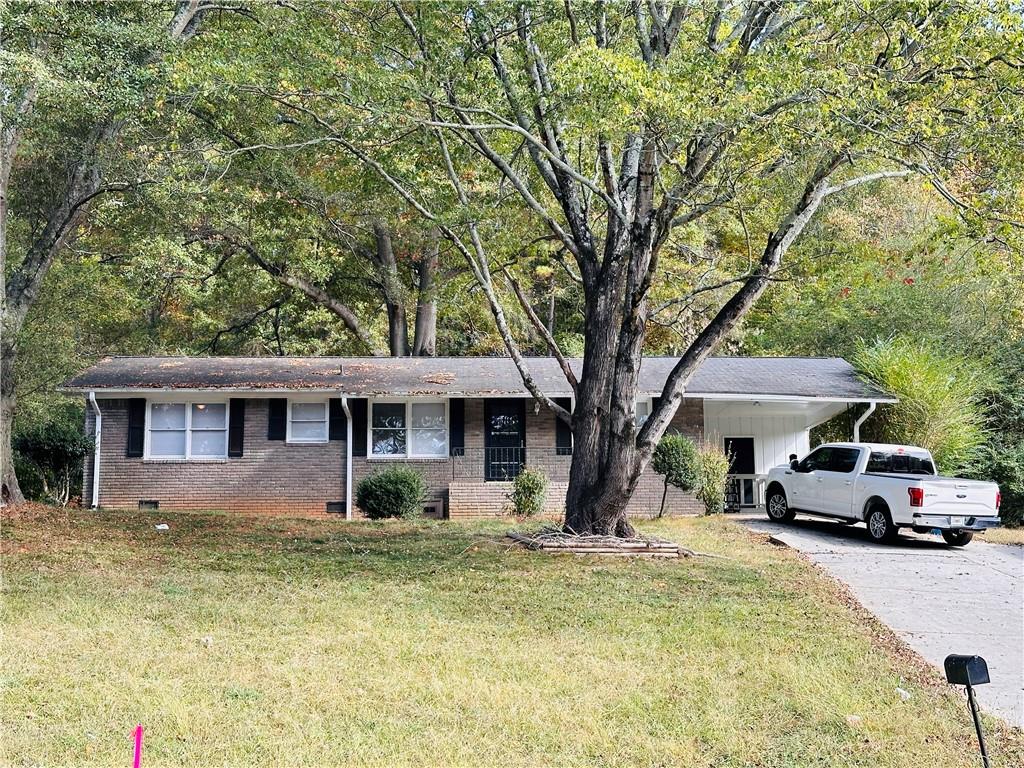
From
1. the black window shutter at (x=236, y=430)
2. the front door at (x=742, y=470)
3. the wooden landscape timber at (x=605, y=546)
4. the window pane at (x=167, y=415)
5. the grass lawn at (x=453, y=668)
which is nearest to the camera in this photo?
the grass lawn at (x=453, y=668)

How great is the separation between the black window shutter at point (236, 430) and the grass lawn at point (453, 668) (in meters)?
8.12

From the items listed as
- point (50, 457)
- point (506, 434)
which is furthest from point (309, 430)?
point (50, 457)

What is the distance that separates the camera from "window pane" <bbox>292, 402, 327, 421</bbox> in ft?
68.3

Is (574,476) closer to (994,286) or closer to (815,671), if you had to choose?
(815,671)

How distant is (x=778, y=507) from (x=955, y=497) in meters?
4.35

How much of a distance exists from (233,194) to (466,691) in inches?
641

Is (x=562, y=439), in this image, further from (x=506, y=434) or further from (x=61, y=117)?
(x=61, y=117)

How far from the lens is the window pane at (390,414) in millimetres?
21062

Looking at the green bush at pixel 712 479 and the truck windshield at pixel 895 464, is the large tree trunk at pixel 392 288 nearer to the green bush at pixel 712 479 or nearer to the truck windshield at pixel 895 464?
the green bush at pixel 712 479

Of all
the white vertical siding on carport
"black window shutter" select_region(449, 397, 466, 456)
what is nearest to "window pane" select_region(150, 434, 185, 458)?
"black window shutter" select_region(449, 397, 466, 456)

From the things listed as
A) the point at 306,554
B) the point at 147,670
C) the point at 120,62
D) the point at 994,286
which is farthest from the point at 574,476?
the point at 994,286

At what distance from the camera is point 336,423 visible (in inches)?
818

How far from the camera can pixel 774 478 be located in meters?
19.0

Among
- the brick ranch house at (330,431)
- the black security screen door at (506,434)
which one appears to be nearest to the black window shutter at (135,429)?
the brick ranch house at (330,431)
